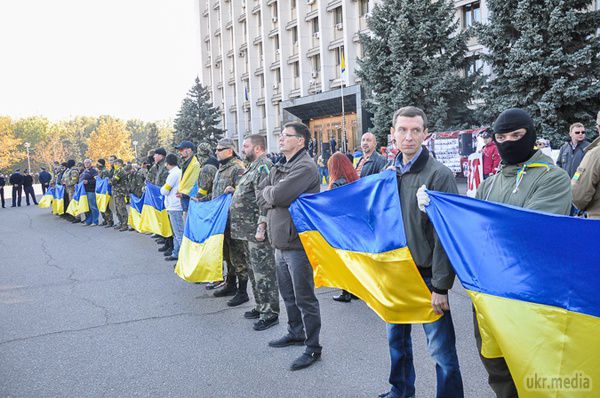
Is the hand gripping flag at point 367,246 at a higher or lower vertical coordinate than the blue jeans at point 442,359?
higher

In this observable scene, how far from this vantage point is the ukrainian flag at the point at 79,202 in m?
17.0

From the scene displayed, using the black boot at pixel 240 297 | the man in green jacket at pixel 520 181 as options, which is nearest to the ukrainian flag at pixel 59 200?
the black boot at pixel 240 297

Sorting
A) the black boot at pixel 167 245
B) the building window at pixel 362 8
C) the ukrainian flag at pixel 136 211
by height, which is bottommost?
the black boot at pixel 167 245

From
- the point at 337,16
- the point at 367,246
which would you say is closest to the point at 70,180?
the point at 367,246

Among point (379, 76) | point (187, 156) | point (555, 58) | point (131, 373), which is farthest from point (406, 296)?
point (379, 76)

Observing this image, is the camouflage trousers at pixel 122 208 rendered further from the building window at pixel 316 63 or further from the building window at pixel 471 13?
the building window at pixel 316 63

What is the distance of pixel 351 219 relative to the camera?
4.20 m

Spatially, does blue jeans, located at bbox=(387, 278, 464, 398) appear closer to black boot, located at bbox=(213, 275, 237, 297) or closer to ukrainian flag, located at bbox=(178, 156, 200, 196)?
black boot, located at bbox=(213, 275, 237, 297)

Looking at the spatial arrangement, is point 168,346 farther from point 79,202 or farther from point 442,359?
point 79,202

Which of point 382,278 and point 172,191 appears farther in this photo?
point 172,191

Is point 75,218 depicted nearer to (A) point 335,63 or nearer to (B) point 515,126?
(B) point 515,126

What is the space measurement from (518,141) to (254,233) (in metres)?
3.48

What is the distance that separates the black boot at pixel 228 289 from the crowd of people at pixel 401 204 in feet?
0.05

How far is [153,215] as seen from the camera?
1138 cm
